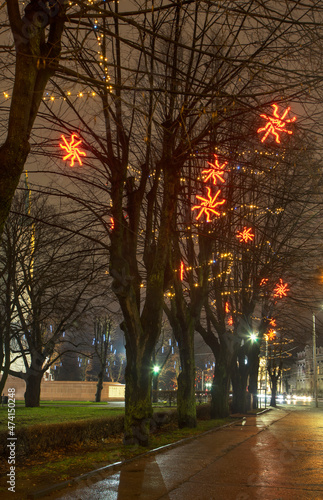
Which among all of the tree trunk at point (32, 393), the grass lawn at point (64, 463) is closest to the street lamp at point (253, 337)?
the tree trunk at point (32, 393)

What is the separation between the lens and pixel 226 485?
303 inches

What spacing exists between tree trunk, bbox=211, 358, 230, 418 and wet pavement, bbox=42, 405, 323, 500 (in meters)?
8.92

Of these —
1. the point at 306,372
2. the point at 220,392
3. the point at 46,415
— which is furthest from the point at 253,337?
the point at 306,372

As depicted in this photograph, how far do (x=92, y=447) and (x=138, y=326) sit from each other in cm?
308

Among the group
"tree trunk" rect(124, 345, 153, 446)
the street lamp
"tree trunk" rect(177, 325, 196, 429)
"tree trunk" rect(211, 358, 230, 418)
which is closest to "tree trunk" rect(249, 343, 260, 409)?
the street lamp

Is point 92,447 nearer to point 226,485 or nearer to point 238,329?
point 226,485

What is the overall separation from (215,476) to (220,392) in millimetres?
14027

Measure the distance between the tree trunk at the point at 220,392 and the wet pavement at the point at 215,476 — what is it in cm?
892

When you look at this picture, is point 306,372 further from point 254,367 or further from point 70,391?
point 254,367

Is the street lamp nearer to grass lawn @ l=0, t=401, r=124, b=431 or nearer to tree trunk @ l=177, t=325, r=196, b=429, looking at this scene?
grass lawn @ l=0, t=401, r=124, b=431

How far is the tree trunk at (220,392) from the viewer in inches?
866

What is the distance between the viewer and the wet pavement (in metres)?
7.05

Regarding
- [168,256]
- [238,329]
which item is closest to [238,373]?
[238,329]

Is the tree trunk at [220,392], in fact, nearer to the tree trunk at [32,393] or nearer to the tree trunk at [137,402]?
the tree trunk at [32,393]
